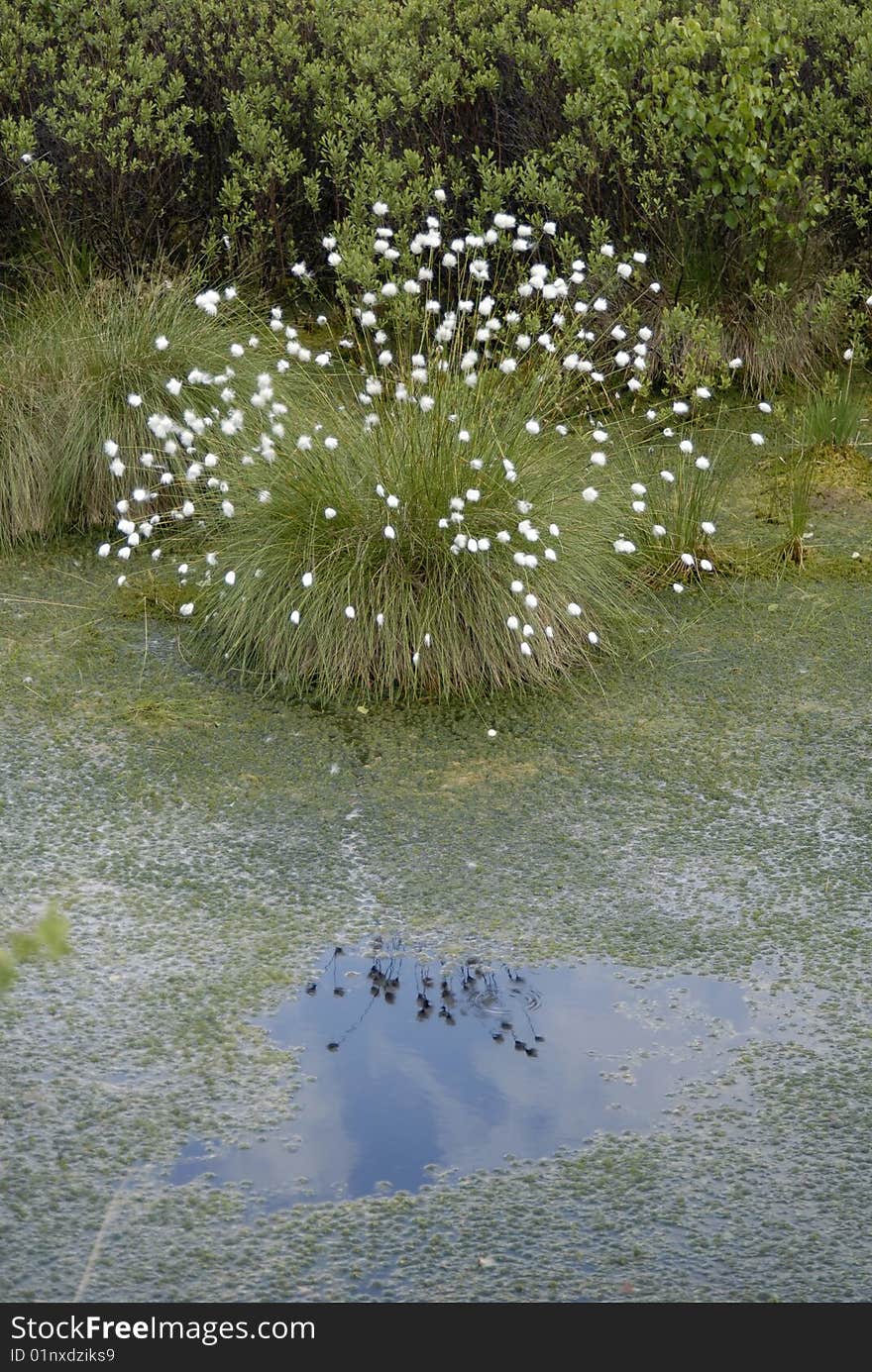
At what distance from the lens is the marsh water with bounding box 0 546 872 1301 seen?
2.92 m

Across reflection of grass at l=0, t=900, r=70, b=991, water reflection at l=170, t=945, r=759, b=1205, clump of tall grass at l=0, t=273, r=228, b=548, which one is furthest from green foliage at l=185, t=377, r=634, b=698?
reflection of grass at l=0, t=900, r=70, b=991

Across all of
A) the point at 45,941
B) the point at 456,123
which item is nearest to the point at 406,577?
the point at 456,123

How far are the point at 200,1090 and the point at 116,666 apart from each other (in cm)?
233

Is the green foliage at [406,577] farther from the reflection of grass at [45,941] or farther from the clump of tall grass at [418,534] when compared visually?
the reflection of grass at [45,941]

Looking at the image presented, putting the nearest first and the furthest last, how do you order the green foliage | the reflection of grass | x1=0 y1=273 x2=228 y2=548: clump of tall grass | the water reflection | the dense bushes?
the reflection of grass → the water reflection → the green foliage → x1=0 y1=273 x2=228 y2=548: clump of tall grass → the dense bushes

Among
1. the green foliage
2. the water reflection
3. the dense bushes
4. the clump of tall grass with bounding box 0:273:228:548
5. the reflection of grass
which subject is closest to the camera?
the reflection of grass

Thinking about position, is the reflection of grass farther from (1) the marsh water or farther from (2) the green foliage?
(2) the green foliage

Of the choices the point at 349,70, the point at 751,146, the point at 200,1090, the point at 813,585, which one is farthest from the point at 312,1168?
the point at 349,70

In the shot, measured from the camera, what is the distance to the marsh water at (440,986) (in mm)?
2922

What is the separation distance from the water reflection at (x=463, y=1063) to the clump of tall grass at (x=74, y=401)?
10.3 feet

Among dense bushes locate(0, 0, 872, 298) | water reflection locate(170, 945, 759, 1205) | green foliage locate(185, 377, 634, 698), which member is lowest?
water reflection locate(170, 945, 759, 1205)

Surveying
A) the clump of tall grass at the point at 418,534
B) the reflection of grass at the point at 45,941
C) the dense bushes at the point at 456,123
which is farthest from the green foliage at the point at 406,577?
the reflection of grass at the point at 45,941

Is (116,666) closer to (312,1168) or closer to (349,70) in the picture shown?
(312,1168)

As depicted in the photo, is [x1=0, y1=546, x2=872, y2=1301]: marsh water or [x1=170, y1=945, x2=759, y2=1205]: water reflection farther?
[x1=170, y1=945, x2=759, y2=1205]: water reflection
